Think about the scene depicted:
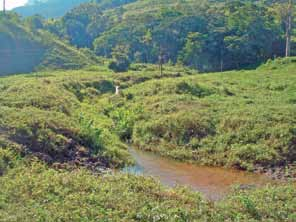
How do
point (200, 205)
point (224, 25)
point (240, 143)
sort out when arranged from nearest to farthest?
1. point (200, 205)
2. point (240, 143)
3. point (224, 25)

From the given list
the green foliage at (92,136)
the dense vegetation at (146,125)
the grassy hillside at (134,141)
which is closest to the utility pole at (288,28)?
the dense vegetation at (146,125)

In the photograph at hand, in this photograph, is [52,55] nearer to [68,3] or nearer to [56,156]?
[56,156]

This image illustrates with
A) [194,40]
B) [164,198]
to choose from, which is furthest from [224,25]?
[164,198]

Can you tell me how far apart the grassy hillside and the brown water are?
754mm

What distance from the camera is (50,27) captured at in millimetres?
86375

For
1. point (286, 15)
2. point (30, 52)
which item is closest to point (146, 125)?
point (30, 52)

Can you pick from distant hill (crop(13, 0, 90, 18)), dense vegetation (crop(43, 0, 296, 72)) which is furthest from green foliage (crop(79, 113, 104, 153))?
distant hill (crop(13, 0, 90, 18))

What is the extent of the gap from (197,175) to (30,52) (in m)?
42.7

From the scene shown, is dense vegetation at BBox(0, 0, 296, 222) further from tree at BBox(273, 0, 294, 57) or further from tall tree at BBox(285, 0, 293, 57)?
tall tree at BBox(285, 0, 293, 57)

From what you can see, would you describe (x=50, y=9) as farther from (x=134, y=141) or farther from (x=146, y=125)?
(x=134, y=141)

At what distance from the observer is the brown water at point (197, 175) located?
2270 centimetres

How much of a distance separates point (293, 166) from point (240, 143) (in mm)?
3325

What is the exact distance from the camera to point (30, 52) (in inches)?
2452

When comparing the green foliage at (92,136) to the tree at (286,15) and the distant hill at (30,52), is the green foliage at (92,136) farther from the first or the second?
the tree at (286,15)
